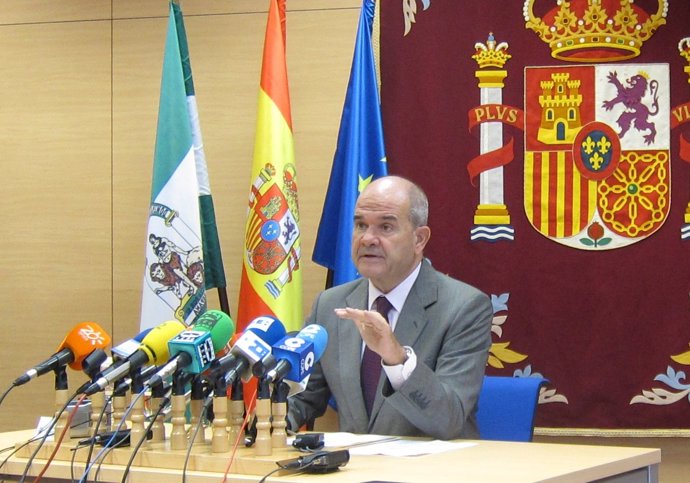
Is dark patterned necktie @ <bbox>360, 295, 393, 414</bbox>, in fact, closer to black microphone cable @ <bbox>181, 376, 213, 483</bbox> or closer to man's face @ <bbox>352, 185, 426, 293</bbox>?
man's face @ <bbox>352, 185, 426, 293</bbox>

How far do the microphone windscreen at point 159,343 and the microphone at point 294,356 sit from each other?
0.24 meters

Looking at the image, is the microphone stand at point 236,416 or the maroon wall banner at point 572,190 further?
the maroon wall banner at point 572,190

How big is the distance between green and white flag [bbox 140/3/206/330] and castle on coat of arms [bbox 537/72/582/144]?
1.45 m

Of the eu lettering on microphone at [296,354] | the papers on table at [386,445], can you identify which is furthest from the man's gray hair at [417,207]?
the eu lettering on microphone at [296,354]

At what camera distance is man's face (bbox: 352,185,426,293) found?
10.1ft

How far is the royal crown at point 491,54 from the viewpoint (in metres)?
4.22

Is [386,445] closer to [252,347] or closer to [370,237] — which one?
[252,347]

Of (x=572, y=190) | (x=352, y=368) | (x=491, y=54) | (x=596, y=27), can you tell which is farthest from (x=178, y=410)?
(x=596, y=27)

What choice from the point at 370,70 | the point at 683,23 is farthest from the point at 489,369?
the point at 683,23

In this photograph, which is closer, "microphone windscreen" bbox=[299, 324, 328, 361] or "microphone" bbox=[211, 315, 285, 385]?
"microphone" bbox=[211, 315, 285, 385]

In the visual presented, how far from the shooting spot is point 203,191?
432 centimetres

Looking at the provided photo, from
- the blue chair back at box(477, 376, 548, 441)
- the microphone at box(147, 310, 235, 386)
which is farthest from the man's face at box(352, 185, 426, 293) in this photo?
the microphone at box(147, 310, 235, 386)

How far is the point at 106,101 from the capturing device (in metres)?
4.69

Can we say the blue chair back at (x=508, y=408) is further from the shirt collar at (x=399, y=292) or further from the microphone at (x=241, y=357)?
the microphone at (x=241, y=357)
